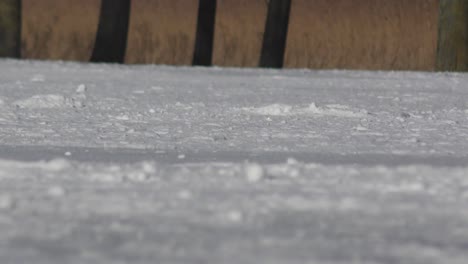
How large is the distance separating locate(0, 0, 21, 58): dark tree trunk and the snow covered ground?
8425mm

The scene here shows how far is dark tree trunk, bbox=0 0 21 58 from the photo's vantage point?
58.4ft

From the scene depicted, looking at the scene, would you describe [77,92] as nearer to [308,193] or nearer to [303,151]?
[303,151]

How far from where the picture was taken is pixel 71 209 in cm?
364

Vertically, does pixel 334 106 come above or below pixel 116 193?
below

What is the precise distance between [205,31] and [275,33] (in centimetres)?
110

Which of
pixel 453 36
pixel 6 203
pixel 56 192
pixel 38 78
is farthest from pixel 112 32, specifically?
pixel 6 203

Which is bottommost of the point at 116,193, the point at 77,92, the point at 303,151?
the point at 77,92

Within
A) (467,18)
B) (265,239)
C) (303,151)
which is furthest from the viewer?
(467,18)

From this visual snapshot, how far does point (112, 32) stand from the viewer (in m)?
18.5

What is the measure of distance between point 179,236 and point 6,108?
6.09 metres

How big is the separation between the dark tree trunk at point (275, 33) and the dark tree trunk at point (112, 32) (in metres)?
2.29

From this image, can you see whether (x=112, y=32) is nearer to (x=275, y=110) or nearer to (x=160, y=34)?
(x=160, y=34)

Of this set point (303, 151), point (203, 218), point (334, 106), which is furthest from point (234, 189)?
point (334, 106)

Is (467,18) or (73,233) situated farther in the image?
(467,18)
